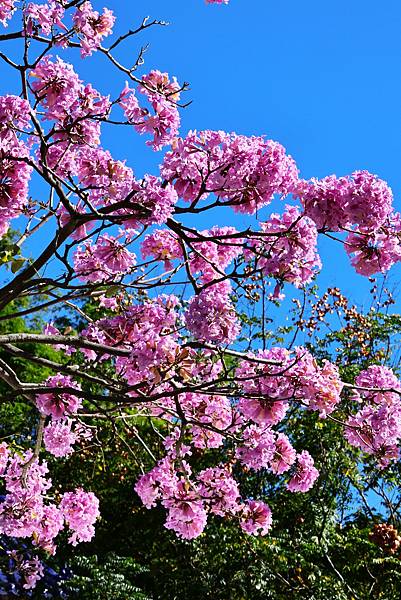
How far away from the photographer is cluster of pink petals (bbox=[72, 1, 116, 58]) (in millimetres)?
4297

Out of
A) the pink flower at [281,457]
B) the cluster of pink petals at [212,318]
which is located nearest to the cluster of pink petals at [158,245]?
the cluster of pink petals at [212,318]

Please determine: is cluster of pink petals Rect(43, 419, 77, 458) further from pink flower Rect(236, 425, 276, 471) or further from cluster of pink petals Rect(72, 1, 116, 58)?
cluster of pink petals Rect(72, 1, 116, 58)

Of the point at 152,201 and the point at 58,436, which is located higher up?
the point at 152,201

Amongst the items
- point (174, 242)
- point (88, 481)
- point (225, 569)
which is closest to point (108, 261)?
point (174, 242)

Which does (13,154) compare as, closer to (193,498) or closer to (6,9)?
(6,9)

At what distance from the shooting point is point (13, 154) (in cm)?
395

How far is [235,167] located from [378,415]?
5.64 feet

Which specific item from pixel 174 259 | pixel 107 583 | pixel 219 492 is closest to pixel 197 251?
pixel 174 259

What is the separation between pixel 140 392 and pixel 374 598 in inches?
152

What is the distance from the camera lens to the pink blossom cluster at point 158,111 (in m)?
4.27

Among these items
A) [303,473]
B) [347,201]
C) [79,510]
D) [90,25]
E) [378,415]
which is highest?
[90,25]

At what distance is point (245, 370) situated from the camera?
441 centimetres

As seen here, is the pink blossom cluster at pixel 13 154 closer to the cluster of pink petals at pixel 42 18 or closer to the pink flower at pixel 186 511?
the cluster of pink petals at pixel 42 18

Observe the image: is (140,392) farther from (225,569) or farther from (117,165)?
(225,569)
